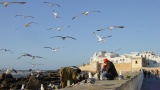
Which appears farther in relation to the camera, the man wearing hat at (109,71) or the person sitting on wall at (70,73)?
the man wearing hat at (109,71)

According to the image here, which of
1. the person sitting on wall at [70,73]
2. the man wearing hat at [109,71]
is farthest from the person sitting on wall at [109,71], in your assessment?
the person sitting on wall at [70,73]

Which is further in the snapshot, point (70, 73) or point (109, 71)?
point (109, 71)

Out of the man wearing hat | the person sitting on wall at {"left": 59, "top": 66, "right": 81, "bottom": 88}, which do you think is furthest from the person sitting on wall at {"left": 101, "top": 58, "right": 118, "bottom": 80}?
the person sitting on wall at {"left": 59, "top": 66, "right": 81, "bottom": 88}

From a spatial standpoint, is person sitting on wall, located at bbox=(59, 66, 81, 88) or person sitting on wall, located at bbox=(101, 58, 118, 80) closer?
person sitting on wall, located at bbox=(59, 66, 81, 88)

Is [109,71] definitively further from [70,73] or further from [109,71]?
[70,73]

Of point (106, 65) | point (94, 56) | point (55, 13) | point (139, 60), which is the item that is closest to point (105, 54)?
point (94, 56)

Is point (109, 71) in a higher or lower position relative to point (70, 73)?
higher

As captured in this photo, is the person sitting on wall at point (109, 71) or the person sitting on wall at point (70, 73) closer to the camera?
→ the person sitting on wall at point (70, 73)

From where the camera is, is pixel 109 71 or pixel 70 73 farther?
pixel 109 71

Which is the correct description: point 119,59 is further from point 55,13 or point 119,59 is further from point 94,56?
point 55,13

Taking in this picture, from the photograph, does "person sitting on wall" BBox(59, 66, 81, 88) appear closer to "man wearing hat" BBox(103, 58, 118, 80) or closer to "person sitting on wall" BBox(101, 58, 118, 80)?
"person sitting on wall" BBox(101, 58, 118, 80)

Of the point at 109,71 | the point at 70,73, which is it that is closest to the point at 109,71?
the point at 109,71

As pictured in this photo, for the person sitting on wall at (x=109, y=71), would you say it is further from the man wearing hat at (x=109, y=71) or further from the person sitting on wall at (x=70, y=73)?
the person sitting on wall at (x=70, y=73)

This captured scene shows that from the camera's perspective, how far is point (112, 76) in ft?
45.1
